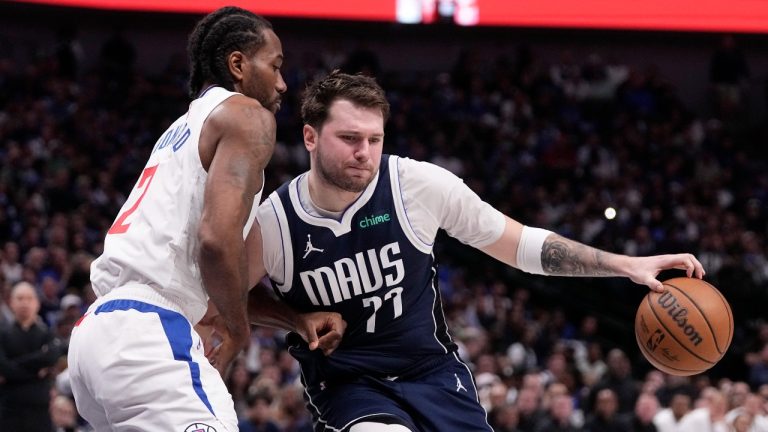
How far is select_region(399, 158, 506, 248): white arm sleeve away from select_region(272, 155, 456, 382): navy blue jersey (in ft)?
0.18

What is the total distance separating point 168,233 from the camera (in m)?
3.65

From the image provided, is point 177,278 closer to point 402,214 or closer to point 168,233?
point 168,233

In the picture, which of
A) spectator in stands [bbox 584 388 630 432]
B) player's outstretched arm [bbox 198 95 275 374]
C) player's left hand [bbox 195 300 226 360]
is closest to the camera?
player's outstretched arm [bbox 198 95 275 374]

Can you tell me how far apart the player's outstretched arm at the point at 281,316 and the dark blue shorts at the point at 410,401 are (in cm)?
22

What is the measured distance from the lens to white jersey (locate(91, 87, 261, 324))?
3652mm

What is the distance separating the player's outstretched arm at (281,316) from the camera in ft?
14.4

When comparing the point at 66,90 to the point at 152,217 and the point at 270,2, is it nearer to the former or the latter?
the point at 270,2

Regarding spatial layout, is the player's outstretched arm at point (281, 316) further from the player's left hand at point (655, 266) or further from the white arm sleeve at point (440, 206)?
the player's left hand at point (655, 266)

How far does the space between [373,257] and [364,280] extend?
0.10 m

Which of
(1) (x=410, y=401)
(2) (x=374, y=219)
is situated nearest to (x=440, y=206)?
(2) (x=374, y=219)

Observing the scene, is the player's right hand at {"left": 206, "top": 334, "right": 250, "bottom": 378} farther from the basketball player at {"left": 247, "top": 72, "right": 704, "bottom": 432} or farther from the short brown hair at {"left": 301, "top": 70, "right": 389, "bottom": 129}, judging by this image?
the short brown hair at {"left": 301, "top": 70, "right": 389, "bottom": 129}

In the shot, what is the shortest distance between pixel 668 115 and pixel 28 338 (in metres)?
14.0

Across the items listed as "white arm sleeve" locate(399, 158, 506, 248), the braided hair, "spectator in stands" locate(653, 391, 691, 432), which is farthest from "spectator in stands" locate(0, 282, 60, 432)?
"spectator in stands" locate(653, 391, 691, 432)

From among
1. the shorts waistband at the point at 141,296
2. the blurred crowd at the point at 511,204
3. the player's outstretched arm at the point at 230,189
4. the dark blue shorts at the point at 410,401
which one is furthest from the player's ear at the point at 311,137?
the blurred crowd at the point at 511,204
